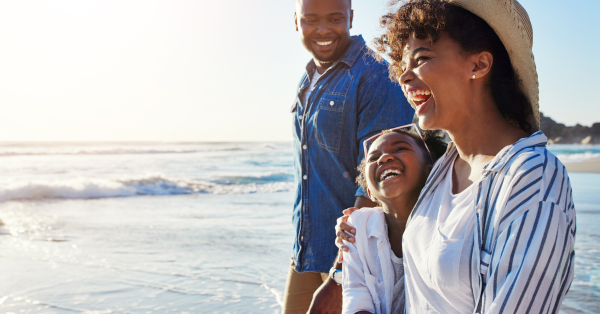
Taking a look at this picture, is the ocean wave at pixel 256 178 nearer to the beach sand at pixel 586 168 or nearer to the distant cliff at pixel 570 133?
the beach sand at pixel 586 168

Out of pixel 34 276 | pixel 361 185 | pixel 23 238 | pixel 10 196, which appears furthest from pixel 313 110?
pixel 10 196

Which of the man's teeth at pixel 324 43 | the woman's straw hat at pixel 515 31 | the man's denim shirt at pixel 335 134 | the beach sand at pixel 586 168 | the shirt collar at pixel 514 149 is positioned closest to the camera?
the shirt collar at pixel 514 149

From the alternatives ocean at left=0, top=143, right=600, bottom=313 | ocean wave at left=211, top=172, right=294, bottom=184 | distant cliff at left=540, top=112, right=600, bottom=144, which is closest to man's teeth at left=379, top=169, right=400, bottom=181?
ocean at left=0, top=143, right=600, bottom=313

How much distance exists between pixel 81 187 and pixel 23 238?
19.6 feet

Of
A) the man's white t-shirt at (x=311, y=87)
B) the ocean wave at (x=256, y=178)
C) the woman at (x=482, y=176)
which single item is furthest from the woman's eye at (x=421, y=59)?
the ocean wave at (x=256, y=178)

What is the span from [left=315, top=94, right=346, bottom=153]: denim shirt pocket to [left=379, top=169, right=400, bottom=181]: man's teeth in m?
0.56

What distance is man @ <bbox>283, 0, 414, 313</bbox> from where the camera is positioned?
2.45 metres

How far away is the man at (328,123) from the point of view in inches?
96.3

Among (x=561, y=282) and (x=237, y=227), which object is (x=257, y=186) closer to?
(x=237, y=227)

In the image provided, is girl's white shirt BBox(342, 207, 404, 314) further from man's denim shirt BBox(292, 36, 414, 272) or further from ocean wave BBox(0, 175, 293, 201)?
ocean wave BBox(0, 175, 293, 201)

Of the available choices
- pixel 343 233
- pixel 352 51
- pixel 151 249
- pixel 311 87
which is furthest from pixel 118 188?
pixel 343 233

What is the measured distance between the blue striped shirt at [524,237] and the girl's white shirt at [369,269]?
539 millimetres

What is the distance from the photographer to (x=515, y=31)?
1.40 meters

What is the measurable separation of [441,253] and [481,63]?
1.97 feet
